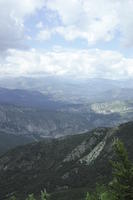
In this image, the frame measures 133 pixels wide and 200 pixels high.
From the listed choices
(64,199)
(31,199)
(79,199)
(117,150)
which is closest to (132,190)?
(117,150)

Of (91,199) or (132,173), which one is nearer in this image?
(132,173)

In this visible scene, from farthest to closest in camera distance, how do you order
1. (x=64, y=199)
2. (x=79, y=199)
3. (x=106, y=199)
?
1. (x=64, y=199)
2. (x=79, y=199)
3. (x=106, y=199)

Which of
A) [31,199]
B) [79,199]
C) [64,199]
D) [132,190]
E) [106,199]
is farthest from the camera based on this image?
[64,199]

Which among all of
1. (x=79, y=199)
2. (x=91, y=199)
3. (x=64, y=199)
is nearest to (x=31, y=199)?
(x=91, y=199)

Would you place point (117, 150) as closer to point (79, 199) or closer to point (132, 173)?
point (132, 173)

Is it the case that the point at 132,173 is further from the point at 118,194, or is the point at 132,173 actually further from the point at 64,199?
the point at 64,199

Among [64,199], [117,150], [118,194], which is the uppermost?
[117,150]

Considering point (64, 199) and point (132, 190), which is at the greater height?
point (132, 190)
